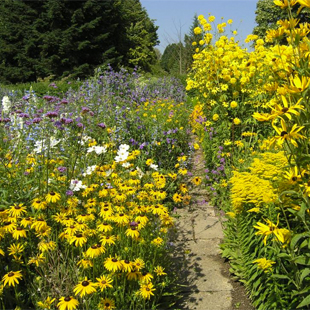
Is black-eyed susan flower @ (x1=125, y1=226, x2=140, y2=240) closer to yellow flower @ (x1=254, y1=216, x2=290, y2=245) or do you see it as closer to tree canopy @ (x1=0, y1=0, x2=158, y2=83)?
yellow flower @ (x1=254, y1=216, x2=290, y2=245)

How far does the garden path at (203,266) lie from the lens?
2.56 meters

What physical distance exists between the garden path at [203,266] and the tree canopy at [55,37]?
19700mm

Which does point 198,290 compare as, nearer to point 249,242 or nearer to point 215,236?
point 249,242

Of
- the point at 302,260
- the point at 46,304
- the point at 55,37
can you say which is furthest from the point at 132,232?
the point at 55,37

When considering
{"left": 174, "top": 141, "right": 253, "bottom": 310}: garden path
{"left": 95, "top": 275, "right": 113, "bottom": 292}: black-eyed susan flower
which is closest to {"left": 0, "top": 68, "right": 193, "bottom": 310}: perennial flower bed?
{"left": 95, "top": 275, "right": 113, "bottom": 292}: black-eyed susan flower

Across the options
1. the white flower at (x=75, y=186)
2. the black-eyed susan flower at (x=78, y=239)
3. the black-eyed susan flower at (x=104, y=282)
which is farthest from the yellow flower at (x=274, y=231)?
the white flower at (x=75, y=186)

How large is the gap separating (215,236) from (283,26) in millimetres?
2303

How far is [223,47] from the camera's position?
17.0ft

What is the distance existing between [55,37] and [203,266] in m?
22.2

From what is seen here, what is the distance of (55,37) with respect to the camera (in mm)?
22422

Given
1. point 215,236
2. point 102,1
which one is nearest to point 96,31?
point 102,1

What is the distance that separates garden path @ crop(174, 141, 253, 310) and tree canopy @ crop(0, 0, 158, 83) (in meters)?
19.7

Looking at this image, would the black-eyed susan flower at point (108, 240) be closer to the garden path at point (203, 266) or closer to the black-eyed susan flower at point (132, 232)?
the black-eyed susan flower at point (132, 232)


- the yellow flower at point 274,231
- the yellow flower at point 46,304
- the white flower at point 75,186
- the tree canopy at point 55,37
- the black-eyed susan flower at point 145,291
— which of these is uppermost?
the tree canopy at point 55,37
